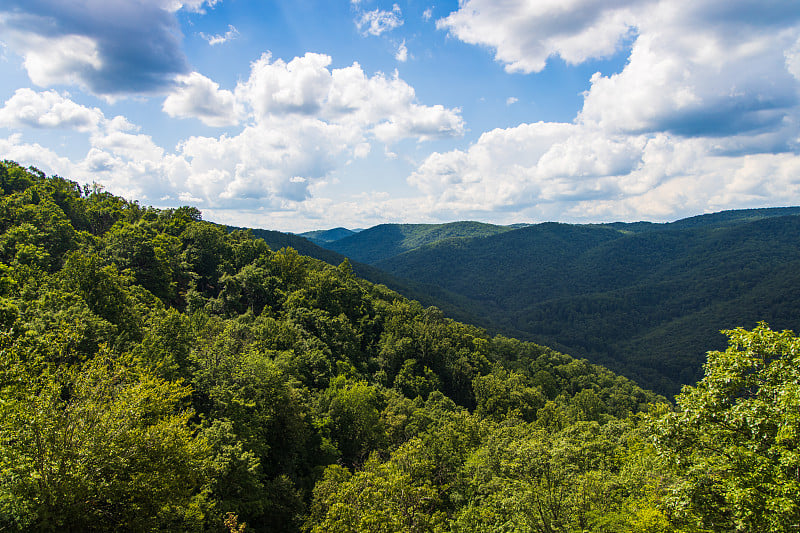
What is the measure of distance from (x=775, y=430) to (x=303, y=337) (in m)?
66.2

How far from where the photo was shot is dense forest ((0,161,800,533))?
15109mm

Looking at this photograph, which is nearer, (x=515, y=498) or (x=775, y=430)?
(x=775, y=430)

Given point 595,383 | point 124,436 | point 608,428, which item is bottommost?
point 595,383

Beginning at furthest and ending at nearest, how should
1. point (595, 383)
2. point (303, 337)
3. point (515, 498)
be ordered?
point (595, 383) < point (303, 337) < point (515, 498)

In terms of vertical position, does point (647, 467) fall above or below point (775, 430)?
below

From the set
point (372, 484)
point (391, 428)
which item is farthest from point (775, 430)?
point (391, 428)

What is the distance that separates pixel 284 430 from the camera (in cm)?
4138

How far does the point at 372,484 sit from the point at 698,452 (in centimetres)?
1826

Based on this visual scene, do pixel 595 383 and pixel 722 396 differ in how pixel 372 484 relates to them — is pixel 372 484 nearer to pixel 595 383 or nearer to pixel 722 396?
pixel 722 396

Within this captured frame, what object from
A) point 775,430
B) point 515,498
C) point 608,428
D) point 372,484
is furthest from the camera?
point 608,428

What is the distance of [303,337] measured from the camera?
238 feet

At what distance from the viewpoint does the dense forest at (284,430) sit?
15.1 m

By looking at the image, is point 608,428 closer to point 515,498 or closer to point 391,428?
point 391,428

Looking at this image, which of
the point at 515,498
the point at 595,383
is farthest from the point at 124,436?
the point at 595,383
